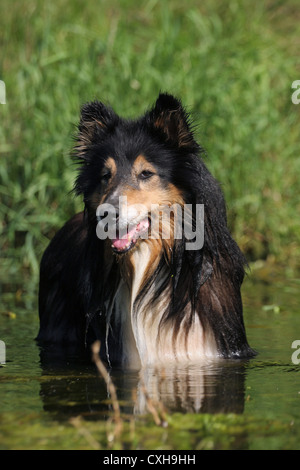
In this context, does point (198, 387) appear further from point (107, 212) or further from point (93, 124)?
point (93, 124)

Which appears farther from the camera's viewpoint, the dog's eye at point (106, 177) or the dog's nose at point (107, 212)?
the dog's eye at point (106, 177)

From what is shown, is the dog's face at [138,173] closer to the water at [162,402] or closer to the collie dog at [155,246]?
the collie dog at [155,246]

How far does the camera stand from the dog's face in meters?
5.54

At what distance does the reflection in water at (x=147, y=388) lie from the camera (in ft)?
15.4

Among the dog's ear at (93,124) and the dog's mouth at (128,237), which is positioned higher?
the dog's ear at (93,124)

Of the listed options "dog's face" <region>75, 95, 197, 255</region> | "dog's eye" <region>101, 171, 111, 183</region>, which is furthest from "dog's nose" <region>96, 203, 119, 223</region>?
"dog's eye" <region>101, 171, 111, 183</region>

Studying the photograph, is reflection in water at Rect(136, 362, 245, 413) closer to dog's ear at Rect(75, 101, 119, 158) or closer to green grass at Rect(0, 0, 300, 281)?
dog's ear at Rect(75, 101, 119, 158)

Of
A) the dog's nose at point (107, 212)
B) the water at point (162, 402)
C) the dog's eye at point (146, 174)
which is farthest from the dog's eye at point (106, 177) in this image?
the water at point (162, 402)

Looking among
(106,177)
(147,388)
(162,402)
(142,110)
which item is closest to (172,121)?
(106,177)

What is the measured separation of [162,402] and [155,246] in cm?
128

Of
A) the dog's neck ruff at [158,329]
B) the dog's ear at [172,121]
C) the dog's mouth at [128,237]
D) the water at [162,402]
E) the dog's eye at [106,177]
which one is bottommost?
the water at [162,402]

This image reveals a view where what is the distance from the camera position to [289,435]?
4125 mm

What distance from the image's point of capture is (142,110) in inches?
410
